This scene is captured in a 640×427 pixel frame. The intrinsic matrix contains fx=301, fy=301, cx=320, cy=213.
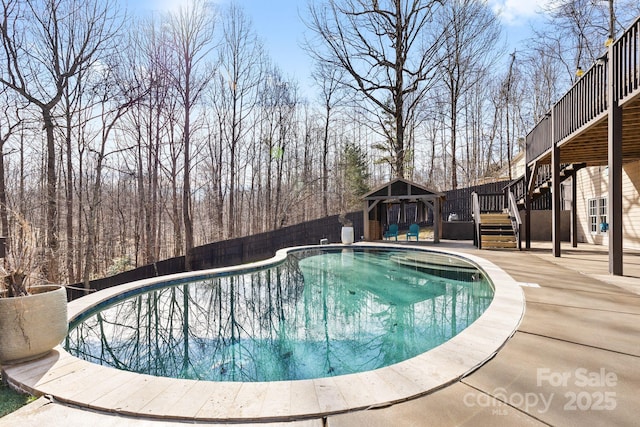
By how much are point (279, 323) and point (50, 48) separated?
11.2 meters

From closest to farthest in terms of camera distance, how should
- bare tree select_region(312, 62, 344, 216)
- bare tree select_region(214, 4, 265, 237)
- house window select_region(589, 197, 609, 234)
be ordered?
house window select_region(589, 197, 609, 234)
bare tree select_region(214, 4, 265, 237)
bare tree select_region(312, 62, 344, 216)

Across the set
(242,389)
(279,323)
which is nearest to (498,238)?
(279,323)

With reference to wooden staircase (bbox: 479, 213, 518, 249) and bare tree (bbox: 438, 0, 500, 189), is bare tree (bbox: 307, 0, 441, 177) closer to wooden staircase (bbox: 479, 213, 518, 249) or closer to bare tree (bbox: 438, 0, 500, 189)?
bare tree (bbox: 438, 0, 500, 189)

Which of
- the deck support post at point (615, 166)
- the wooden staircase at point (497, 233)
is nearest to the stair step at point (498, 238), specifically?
the wooden staircase at point (497, 233)

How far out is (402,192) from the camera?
12.3 m

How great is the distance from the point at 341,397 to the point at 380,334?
85.7 inches

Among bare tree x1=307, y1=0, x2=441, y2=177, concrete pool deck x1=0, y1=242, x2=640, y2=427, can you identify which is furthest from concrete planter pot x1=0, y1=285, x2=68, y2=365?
bare tree x1=307, y1=0, x2=441, y2=177

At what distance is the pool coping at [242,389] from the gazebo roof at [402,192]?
32.6 feet

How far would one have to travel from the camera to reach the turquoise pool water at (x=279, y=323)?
3.18 metres

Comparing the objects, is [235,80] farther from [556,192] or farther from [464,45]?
[556,192]

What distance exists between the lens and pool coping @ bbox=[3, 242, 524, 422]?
5.72 feet

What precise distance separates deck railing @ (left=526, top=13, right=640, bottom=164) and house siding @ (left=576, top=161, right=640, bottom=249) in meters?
2.61

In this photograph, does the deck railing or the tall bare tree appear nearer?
the deck railing

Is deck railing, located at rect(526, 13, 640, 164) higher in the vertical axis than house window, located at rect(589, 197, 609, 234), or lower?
higher
